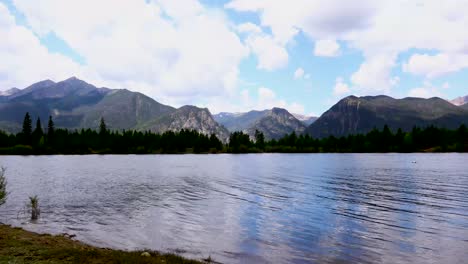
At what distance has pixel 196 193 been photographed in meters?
61.9

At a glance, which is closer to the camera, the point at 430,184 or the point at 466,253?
the point at 466,253

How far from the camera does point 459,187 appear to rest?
6625 centimetres

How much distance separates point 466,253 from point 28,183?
79.2 m

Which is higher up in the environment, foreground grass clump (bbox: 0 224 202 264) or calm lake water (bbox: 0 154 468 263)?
foreground grass clump (bbox: 0 224 202 264)

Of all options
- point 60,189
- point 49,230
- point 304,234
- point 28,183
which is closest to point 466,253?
point 304,234

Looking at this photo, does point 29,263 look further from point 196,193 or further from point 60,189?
point 60,189

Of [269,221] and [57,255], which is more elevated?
[57,255]

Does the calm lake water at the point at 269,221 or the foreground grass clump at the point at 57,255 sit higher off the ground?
the foreground grass clump at the point at 57,255

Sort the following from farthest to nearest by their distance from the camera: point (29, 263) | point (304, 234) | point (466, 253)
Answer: point (304, 234), point (466, 253), point (29, 263)

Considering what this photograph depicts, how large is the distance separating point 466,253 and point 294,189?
3965 centimetres

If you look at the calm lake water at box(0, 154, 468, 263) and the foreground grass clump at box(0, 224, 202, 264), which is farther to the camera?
the calm lake water at box(0, 154, 468, 263)

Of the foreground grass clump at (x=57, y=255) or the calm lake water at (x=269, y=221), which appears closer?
the foreground grass clump at (x=57, y=255)

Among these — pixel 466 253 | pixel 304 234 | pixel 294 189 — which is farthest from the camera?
pixel 294 189

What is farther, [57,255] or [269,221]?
[269,221]
